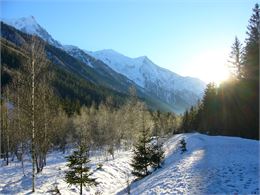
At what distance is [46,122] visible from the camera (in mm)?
35406

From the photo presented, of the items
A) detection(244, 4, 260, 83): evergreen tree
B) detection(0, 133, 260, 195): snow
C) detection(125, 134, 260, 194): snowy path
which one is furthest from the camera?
detection(244, 4, 260, 83): evergreen tree

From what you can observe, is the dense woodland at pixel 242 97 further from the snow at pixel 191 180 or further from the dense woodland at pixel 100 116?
the snow at pixel 191 180

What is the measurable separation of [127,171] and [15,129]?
17297 millimetres

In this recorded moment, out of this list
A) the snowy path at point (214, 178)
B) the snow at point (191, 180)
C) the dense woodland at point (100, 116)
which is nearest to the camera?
the snowy path at point (214, 178)

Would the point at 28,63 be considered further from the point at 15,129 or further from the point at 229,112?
the point at 229,112

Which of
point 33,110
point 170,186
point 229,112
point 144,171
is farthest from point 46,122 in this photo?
point 229,112

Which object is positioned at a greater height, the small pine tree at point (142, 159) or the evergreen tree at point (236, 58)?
the evergreen tree at point (236, 58)

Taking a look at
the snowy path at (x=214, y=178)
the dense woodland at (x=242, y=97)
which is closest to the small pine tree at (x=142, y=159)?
the snowy path at (x=214, y=178)

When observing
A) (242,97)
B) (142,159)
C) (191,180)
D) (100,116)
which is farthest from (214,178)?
(100,116)

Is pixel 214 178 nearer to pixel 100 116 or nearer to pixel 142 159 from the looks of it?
pixel 142 159

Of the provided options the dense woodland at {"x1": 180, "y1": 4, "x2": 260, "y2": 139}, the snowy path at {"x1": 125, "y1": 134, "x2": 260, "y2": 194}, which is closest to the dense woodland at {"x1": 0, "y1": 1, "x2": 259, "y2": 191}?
the dense woodland at {"x1": 180, "y1": 4, "x2": 260, "y2": 139}

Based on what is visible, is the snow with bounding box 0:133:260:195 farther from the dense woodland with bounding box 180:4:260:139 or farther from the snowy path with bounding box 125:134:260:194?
the dense woodland with bounding box 180:4:260:139

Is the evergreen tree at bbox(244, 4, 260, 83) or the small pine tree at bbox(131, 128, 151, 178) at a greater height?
the evergreen tree at bbox(244, 4, 260, 83)

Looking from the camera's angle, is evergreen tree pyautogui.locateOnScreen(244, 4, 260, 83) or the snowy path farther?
evergreen tree pyautogui.locateOnScreen(244, 4, 260, 83)
